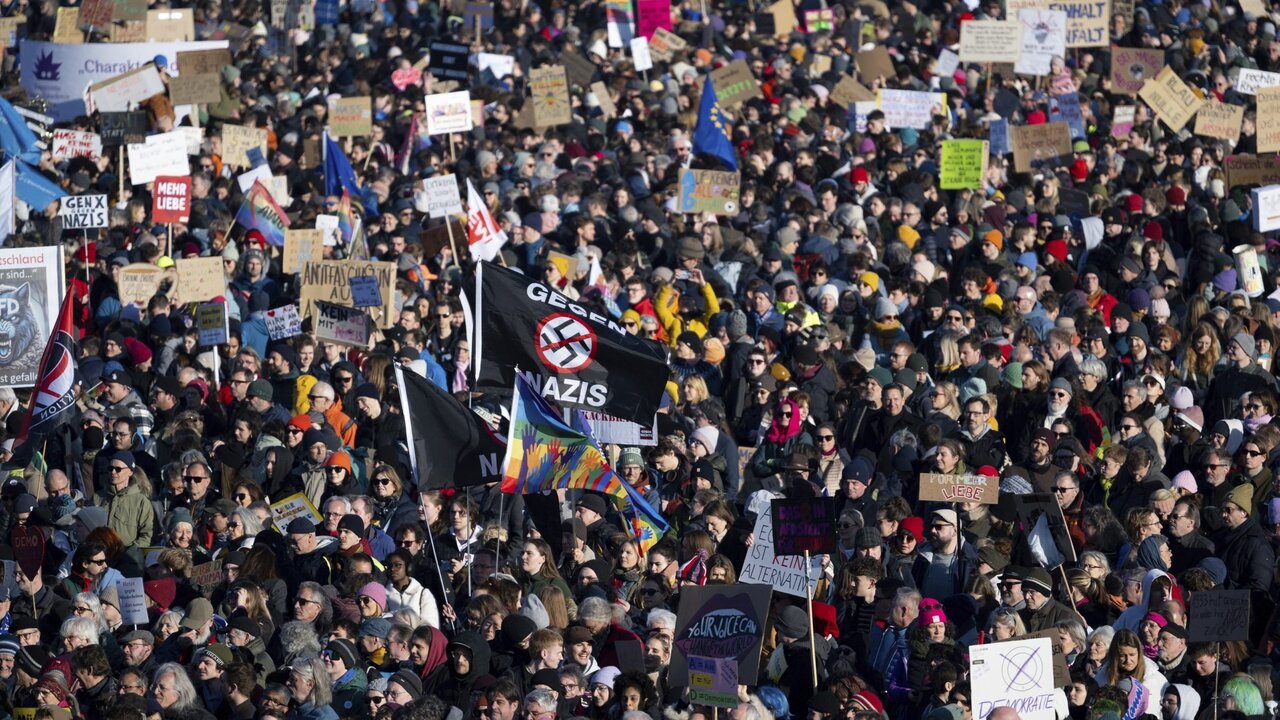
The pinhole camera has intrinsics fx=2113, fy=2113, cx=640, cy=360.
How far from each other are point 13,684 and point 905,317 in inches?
319

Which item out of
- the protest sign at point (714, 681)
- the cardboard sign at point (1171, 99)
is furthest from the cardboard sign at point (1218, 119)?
the protest sign at point (714, 681)

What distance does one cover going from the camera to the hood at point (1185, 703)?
10188 mm

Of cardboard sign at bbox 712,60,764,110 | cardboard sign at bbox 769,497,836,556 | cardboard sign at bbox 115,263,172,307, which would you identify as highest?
cardboard sign at bbox 769,497,836,556

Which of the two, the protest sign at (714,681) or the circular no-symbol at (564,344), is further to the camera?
the circular no-symbol at (564,344)

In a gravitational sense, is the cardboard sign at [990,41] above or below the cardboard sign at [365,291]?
below

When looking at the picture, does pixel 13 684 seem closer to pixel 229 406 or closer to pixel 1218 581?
pixel 229 406

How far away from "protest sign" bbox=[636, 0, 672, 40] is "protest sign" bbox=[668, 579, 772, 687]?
1627 cm

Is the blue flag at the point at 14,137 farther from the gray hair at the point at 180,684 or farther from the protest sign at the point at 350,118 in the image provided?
the gray hair at the point at 180,684

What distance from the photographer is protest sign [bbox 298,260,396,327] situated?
17234 mm

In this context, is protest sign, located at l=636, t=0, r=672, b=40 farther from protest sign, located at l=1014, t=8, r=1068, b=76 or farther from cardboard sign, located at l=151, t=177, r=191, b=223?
cardboard sign, located at l=151, t=177, r=191, b=223

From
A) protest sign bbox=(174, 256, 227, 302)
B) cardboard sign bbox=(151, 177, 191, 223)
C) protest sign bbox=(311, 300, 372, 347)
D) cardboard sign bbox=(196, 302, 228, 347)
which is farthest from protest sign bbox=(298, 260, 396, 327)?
cardboard sign bbox=(151, 177, 191, 223)

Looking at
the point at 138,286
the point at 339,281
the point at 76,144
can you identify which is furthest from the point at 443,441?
the point at 76,144

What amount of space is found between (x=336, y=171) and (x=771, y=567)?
10.4 metres

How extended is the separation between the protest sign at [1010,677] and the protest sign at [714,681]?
1.12m
